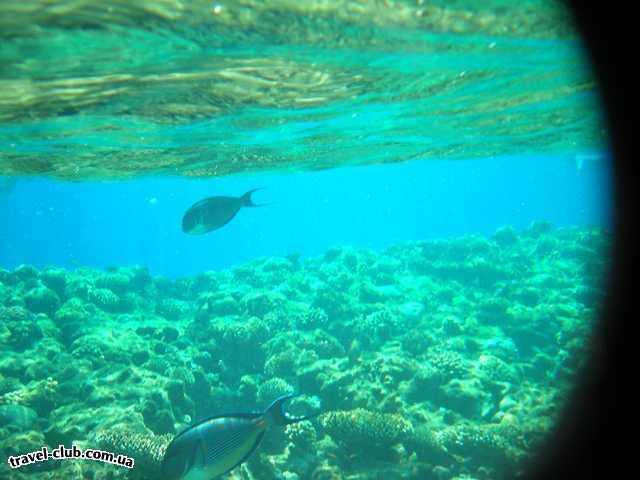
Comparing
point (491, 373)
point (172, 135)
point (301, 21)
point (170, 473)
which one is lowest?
point (491, 373)

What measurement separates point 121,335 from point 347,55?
1145 cm

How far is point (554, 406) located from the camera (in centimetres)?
986

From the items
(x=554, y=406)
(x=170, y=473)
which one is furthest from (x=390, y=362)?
(x=170, y=473)

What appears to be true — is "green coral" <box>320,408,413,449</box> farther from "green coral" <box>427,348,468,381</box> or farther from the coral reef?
"green coral" <box>427,348,468,381</box>

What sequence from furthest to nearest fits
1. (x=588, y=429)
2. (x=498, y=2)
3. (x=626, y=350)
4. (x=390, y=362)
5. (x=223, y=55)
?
(x=390, y=362), (x=223, y=55), (x=498, y=2), (x=588, y=429), (x=626, y=350)

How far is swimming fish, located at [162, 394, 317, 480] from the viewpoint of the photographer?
4.81m

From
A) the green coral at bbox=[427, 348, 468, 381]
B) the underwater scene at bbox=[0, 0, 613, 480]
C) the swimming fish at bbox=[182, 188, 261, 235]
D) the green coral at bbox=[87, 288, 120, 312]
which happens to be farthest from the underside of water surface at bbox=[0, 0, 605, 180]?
the green coral at bbox=[427, 348, 468, 381]

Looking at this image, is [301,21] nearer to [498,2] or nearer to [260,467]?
[498,2]

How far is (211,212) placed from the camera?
927 cm

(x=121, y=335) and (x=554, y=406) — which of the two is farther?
(x=121, y=335)

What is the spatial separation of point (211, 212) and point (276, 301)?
884cm

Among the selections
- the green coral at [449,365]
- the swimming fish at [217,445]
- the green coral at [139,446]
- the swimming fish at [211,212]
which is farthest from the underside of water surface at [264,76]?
the green coral at [449,365]

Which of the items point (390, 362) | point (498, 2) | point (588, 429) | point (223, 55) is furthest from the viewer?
point (390, 362)

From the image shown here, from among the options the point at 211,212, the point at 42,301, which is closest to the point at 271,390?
the point at 211,212
